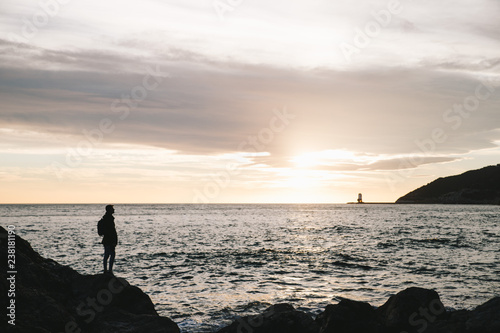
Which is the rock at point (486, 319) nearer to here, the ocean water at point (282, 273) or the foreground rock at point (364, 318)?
the foreground rock at point (364, 318)

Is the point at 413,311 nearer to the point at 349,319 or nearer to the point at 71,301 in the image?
the point at 349,319

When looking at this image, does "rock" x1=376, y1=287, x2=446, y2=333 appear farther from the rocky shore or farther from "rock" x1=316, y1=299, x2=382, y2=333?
"rock" x1=316, y1=299, x2=382, y2=333

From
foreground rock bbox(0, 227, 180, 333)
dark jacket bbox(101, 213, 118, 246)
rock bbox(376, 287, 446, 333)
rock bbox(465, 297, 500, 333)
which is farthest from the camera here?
dark jacket bbox(101, 213, 118, 246)

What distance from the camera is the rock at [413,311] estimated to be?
1214 cm

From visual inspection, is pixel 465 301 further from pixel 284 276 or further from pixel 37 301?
pixel 37 301

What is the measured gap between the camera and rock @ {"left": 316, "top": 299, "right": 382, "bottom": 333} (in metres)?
12.4

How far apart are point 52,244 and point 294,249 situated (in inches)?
1062

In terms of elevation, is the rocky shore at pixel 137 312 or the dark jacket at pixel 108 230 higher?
the dark jacket at pixel 108 230

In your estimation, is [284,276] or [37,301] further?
[284,276]

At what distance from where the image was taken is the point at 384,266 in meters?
29.7

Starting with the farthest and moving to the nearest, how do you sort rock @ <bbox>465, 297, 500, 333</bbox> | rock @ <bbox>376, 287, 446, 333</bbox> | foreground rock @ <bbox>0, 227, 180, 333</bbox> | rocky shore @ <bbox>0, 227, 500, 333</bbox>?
rock @ <bbox>376, 287, 446, 333</bbox>
foreground rock @ <bbox>0, 227, 180, 333</bbox>
rocky shore @ <bbox>0, 227, 500, 333</bbox>
rock @ <bbox>465, 297, 500, 333</bbox>

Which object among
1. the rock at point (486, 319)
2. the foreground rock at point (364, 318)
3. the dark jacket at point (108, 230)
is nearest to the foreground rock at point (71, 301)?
the dark jacket at point (108, 230)

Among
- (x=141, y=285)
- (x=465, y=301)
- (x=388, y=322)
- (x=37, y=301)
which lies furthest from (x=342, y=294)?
(x=37, y=301)

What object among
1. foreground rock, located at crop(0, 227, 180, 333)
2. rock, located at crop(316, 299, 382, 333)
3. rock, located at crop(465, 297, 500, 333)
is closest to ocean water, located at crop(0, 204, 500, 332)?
foreground rock, located at crop(0, 227, 180, 333)
